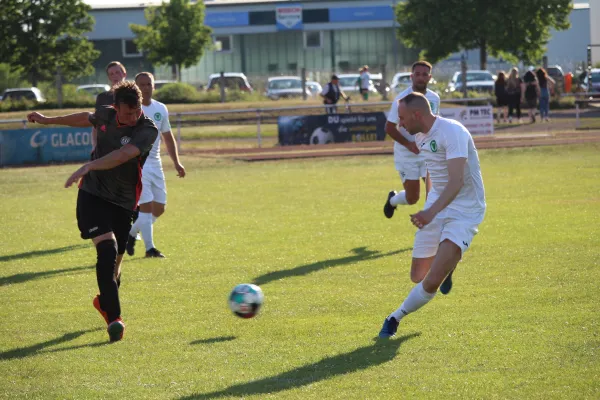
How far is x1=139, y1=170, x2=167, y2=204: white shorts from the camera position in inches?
454

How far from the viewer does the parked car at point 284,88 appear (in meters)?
47.6

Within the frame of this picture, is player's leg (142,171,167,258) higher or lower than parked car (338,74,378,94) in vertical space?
lower

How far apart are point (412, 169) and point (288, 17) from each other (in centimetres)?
6876

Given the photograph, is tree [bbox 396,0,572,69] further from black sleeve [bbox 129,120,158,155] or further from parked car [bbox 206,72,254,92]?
black sleeve [bbox 129,120,158,155]

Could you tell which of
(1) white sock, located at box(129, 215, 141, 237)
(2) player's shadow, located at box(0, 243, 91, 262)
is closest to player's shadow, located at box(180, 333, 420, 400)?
(1) white sock, located at box(129, 215, 141, 237)

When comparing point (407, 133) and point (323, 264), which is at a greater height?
point (407, 133)

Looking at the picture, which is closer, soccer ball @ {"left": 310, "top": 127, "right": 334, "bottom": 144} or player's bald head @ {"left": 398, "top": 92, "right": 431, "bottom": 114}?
player's bald head @ {"left": 398, "top": 92, "right": 431, "bottom": 114}

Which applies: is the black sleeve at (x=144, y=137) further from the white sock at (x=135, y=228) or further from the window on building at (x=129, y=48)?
the window on building at (x=129, y=48)

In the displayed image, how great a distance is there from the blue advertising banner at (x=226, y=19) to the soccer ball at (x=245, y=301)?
73050 mm

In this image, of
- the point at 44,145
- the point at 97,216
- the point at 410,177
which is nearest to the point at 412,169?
the point at 410,177

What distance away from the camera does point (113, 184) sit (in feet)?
25.2

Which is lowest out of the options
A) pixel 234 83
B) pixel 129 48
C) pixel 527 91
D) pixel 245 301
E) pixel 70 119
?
pixel 245 301

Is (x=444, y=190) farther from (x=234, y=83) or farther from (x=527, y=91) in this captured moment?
(x=234, y=83)

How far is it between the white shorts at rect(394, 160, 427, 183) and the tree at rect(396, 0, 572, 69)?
134 feet
